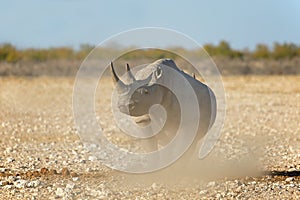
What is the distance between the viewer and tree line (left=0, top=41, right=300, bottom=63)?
6212cm

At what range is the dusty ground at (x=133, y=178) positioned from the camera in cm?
907

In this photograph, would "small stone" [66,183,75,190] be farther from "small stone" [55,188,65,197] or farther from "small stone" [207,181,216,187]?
"small stone" [207,181,216,187]

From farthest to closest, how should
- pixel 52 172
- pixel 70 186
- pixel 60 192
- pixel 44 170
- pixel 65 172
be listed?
pixel 44 170, pixel 52 172, pixel 65 172, pixel 70 186, pixel 60 192

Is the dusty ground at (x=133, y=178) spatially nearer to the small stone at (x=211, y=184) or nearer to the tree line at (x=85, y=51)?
the small stone at (x=211, y=184)

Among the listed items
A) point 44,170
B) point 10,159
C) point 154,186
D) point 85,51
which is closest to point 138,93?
point 154,186

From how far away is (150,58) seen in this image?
148 ft

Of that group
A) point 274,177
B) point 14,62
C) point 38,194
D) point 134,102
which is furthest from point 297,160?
point 14,62

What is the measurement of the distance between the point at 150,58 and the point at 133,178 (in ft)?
115

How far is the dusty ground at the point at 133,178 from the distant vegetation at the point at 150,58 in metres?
22.7

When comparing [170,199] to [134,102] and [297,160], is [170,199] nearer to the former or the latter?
[134,102]

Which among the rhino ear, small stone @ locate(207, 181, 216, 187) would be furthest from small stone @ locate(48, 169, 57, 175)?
small stone @ locate(207, 181, 216, 187)

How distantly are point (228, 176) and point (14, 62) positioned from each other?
48522 mm

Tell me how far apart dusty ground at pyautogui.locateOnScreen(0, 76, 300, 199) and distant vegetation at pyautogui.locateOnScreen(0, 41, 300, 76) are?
22698mm

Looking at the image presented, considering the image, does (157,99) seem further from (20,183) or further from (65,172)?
(20,183)
